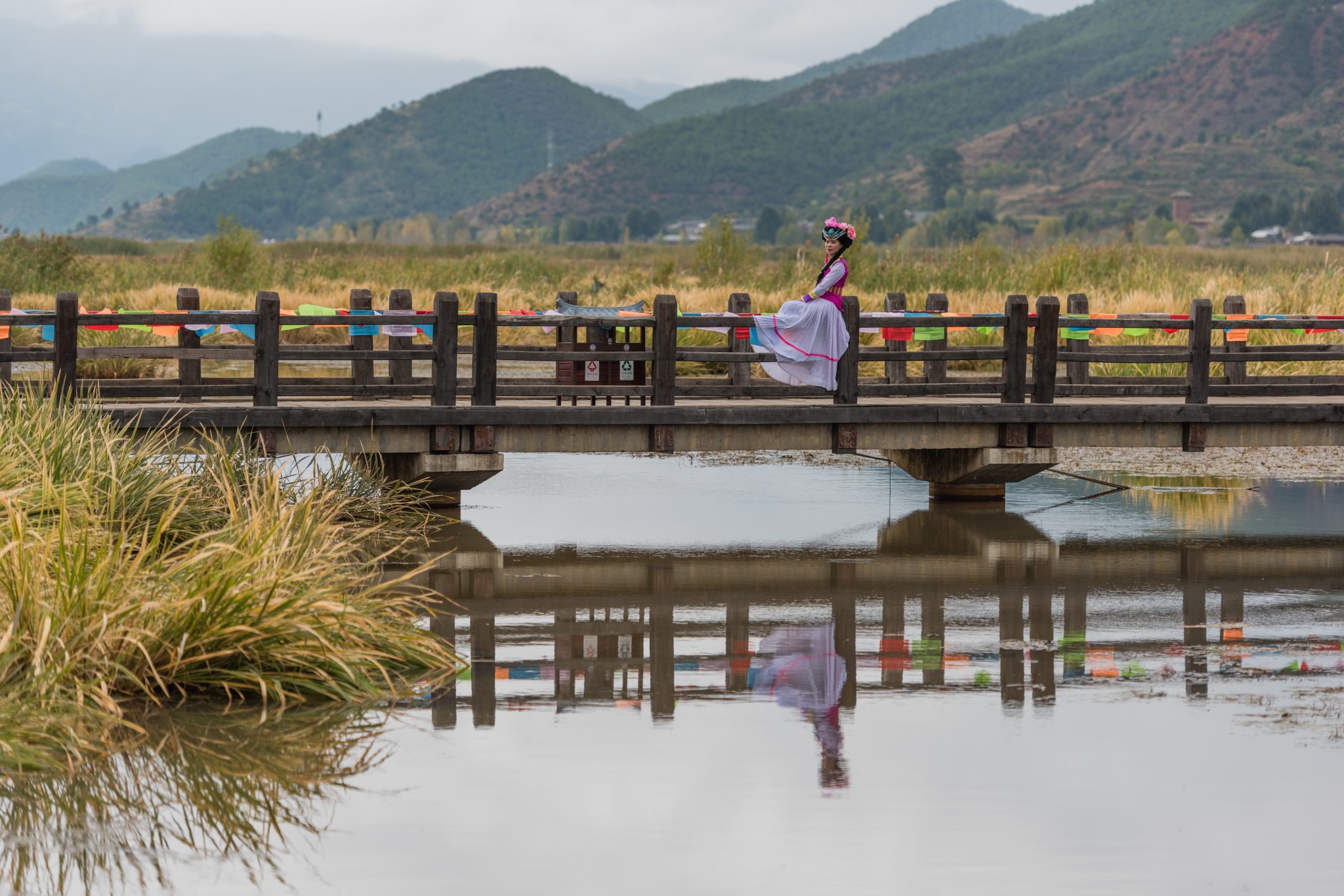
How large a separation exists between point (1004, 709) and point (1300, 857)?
2.12 meters

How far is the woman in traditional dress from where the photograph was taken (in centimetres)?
1403

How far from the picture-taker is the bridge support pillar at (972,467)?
14.5 metres

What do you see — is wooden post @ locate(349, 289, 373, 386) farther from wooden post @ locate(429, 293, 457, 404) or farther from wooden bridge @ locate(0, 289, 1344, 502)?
wooden post @ locate(429, 293, 457, 404)

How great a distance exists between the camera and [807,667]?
8.73m

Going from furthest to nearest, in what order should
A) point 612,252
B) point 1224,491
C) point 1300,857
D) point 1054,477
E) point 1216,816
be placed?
point 612,252 < point 1054,477 < point 1224,491 < point 1216,816 < point 1300,857

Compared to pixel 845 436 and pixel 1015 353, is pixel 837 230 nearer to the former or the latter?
pixel 845 436

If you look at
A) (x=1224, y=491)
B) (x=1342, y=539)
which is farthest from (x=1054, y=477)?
(x=1342, y=539)

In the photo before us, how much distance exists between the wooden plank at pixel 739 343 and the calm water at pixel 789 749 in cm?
350

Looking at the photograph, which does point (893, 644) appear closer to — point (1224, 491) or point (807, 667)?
point (807, 667)

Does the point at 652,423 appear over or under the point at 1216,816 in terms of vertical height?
over

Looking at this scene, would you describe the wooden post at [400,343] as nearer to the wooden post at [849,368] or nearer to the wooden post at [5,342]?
the wooden post at [5,342]

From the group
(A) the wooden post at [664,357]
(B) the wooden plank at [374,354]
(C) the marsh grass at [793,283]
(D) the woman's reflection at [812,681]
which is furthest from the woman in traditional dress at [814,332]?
(C) the marsh grass at [793,283]

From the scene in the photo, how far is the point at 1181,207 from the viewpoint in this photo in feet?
508

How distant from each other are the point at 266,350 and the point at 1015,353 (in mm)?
6539
